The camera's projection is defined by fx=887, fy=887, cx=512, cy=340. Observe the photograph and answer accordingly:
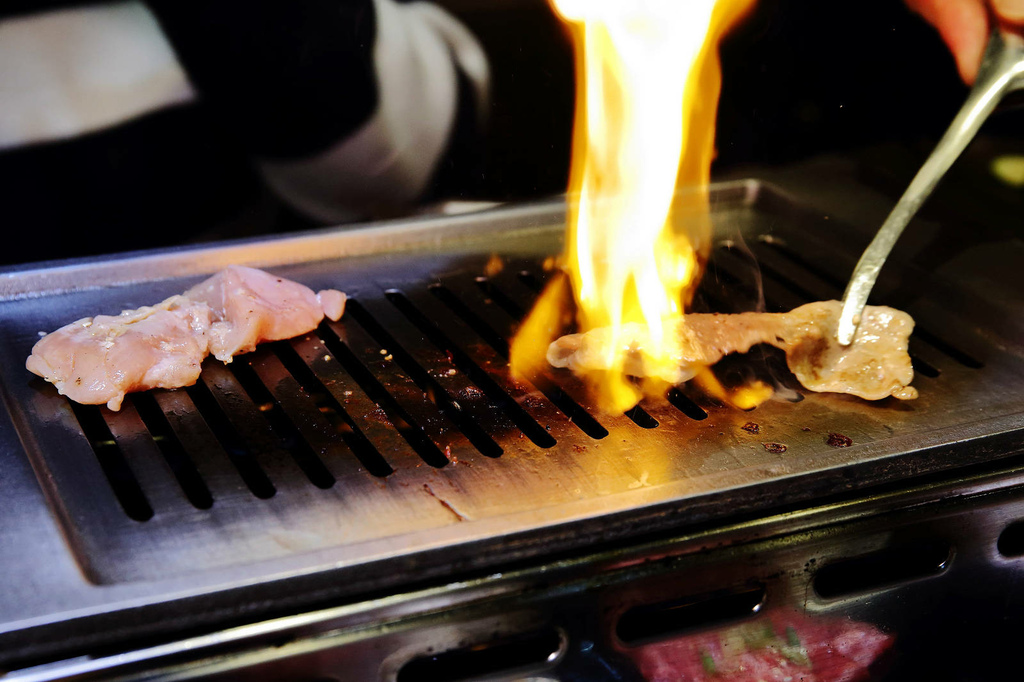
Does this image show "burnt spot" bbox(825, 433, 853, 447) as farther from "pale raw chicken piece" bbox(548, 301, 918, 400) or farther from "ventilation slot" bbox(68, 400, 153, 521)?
"ventilation slot" bbox(68, 400, 153, 521)

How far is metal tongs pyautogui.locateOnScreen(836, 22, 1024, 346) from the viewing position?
175 centimetres

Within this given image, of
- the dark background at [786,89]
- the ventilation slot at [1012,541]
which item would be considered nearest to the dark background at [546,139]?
the dark background at [786,89]

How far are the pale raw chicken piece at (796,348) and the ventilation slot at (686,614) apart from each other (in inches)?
16.2

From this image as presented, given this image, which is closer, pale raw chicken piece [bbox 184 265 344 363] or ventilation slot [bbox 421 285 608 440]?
ventilation slot [bbox 421 285 608 440]

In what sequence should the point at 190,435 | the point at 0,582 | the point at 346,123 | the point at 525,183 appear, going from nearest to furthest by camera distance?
the point at 0,582 < the point at 190,435 < the point at 346,123 < the point at 525,183

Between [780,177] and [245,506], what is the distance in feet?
5.52

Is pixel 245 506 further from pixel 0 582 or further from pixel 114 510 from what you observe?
pixel 0 582

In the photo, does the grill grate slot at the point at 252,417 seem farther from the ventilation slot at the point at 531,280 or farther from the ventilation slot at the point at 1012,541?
the ventilation slot at the point at 1012,541

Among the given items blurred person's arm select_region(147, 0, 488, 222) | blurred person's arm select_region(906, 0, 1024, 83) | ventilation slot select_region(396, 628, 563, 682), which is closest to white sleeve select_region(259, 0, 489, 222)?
blurred person's arm select_region(147, 0, 488, 222)

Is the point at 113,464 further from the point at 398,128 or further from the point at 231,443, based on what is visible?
the point at 398,128

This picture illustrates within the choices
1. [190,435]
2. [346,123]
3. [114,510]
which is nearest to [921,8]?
[346,123]

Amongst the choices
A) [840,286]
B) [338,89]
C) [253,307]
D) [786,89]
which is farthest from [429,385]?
[786,89]

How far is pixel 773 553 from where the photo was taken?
1273 mm

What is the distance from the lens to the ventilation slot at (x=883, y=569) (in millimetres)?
1361
